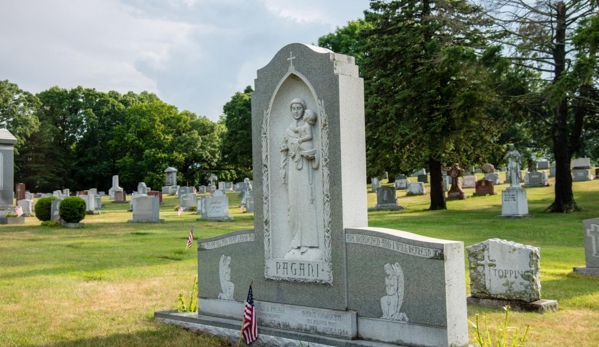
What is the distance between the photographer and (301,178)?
647 cm

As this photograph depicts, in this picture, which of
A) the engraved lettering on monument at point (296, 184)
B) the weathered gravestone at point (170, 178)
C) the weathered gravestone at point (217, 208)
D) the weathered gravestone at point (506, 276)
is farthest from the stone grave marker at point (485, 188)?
the weathered gravestone at point (170, 178)

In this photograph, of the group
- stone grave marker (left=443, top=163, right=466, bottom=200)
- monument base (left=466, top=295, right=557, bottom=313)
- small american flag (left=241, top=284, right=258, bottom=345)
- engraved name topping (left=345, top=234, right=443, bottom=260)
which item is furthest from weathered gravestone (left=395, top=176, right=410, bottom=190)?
engraved name topping (left=345, top=234, right=443, bottom=260)

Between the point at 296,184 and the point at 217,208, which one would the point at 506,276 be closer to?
Result: the point at 296,184

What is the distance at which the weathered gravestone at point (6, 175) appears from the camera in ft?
84.4

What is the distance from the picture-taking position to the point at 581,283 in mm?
9508

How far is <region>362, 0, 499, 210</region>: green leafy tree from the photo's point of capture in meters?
24.6

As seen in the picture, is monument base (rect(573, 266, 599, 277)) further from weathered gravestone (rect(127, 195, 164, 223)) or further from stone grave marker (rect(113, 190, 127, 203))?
stone grave marker (rect(113, 190, 127, 203))

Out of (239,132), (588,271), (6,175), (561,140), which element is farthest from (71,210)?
(239,132)

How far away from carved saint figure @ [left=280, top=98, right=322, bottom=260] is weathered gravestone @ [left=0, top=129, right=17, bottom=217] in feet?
75.7

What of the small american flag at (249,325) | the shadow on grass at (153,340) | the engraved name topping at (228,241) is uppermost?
the engraved name topping at (228,241)

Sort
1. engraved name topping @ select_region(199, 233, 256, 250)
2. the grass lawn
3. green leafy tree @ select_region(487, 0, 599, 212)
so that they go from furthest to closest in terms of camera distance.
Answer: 1. green leafy tree @ select_region(487, 0, 599, 212)
2. engraved name topping @ select_region(199, 233, 256, 250)
3. the grass lawn

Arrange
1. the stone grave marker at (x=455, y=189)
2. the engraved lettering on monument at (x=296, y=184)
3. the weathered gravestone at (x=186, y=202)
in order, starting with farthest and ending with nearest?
the weathered gravestone at (x=186, y=202)
the stone grave marker at (x=455, y=189)
the engraved lettering on monument at (x=296, y=184)

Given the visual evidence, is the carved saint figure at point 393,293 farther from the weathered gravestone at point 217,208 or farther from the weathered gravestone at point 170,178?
the weathered gravestone at point 170,178

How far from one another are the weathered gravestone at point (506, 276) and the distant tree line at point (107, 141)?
45.8 metres
